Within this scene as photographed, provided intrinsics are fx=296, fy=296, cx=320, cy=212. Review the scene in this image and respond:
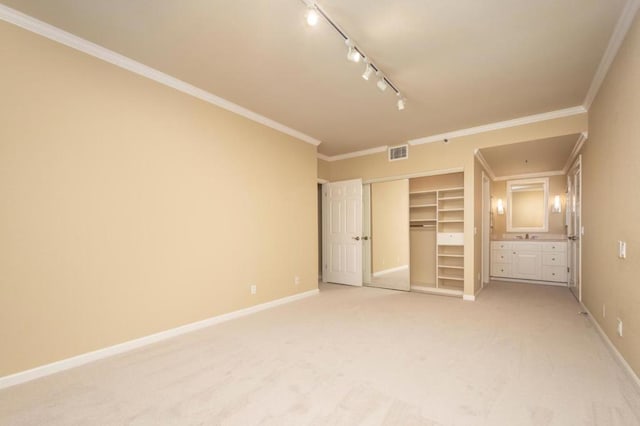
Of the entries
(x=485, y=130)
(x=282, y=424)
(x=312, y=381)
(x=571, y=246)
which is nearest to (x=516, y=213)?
(x=571, y=246)

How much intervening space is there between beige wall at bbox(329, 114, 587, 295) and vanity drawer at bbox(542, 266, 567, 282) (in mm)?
2301

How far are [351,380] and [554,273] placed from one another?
19.8ft

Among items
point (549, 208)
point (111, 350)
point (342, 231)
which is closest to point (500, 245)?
point (549, 208)

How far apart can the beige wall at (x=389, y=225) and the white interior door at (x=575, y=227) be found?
8.88 ft

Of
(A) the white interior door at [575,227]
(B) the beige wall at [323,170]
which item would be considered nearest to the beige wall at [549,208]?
(A) the white interior door at [575,227]

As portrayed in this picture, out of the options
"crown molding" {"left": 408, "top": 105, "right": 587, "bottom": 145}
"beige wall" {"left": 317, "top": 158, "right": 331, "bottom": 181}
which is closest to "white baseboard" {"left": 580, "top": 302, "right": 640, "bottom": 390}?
"crown molding" {"left": 408, "top": 105, "right": 587, "bottom": 145}

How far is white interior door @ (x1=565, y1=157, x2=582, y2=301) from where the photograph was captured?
14.7ft

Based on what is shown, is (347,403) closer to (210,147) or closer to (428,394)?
(428,394)

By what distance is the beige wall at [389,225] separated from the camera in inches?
247

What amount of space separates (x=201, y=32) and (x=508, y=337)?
4213mm

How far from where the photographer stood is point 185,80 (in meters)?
3.31

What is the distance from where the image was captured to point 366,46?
8.93 feet

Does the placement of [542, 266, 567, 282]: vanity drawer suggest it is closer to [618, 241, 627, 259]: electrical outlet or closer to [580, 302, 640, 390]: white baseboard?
[580, 302, 640, 390]: white baseboard

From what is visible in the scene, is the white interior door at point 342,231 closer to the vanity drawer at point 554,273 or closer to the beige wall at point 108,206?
the beige wall at point 108,206
